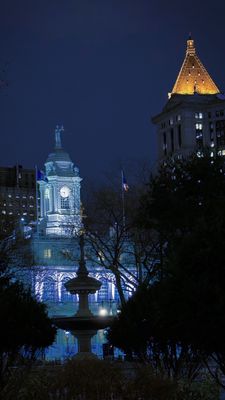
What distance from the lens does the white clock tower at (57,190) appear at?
11250 centimetres

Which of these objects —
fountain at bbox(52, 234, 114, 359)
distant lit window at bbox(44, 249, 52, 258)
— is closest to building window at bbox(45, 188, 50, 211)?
distant lit window at bbox(44, 249, 52, 258)

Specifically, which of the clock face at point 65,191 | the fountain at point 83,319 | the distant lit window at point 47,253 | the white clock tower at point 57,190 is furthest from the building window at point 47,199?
the fountain at point 83,319

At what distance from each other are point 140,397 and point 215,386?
472 centimetres

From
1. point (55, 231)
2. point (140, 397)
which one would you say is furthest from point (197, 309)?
point (55, 231)

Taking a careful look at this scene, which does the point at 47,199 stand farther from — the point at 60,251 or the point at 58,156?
the point at 60,251

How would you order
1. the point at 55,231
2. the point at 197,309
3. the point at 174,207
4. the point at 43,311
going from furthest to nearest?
the point at 55,231
the point at 174,207
the point at 43,311
the point at 197,309

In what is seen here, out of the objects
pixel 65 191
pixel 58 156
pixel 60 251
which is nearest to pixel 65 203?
pixel 65 191

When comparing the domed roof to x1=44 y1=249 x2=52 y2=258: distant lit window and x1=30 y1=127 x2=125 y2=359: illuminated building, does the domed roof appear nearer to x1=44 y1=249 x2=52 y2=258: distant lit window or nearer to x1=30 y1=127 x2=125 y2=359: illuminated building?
x1=30 y1=127 x2=125 y2=359: illuminated building

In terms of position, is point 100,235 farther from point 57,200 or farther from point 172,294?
point 57,200

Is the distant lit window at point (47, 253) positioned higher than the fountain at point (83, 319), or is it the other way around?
the distant lit window at point (47, 253)

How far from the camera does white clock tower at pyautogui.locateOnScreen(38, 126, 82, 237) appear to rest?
112500 millimetres

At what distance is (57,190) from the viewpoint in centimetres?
11444

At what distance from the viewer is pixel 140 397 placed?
883 inches

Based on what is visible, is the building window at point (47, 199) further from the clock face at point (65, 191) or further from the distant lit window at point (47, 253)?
the distant lit window at point (47, 253)
